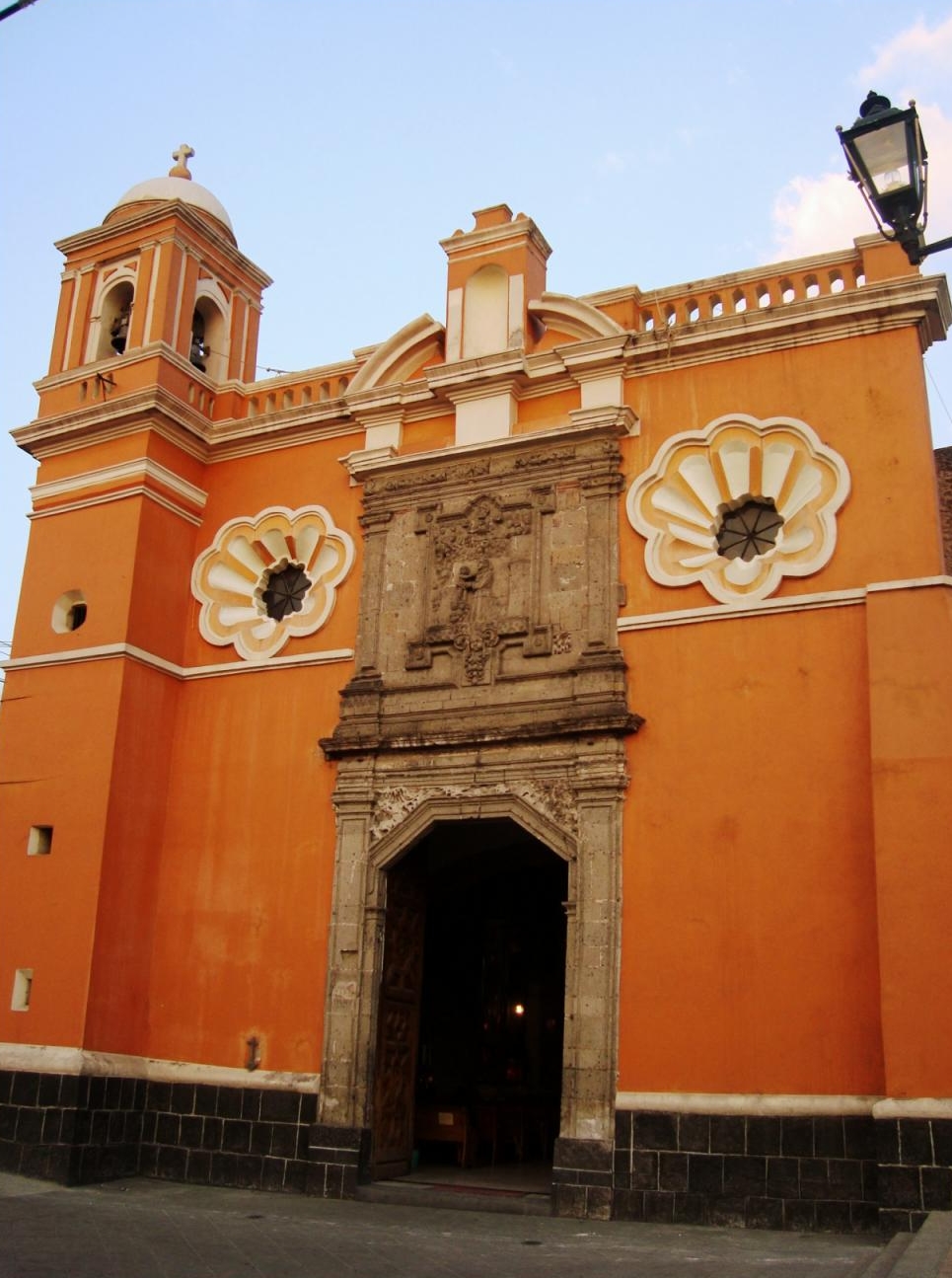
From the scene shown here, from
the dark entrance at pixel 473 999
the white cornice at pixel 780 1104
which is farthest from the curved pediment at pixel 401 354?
the white cornice at pixel 780 1104

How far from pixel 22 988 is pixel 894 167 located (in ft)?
31.4

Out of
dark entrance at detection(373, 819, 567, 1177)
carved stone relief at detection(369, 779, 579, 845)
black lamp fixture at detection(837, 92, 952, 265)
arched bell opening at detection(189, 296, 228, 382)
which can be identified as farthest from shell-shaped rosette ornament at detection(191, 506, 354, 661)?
black lamp fixture at detection(837, 92, 952, 265)

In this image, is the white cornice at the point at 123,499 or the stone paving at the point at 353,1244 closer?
the stone paving at the point at 353,1244

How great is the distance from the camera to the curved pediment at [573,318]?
452 inches

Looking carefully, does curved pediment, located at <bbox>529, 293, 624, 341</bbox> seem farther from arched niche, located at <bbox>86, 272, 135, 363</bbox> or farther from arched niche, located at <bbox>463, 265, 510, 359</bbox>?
arched niche, located at <bbox>86, 272, 135, 363</bbox>

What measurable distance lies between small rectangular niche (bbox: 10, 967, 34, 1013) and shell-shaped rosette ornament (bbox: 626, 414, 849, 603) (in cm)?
621

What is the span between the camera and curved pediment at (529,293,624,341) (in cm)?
1147

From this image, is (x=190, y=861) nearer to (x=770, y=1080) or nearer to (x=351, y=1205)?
(x=351, y=1205)

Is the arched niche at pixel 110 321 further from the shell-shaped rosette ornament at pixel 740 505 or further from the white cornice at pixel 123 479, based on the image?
the shell-shaped rosette ornament at pixel 740 505

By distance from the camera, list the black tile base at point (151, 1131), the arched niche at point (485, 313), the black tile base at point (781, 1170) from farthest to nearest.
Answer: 1. the arched niche at point (485, 313)
2. the black tile base at point (151, 1131)
3. the black tile base at point (781, 1170)

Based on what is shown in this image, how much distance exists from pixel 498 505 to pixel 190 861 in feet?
13.6

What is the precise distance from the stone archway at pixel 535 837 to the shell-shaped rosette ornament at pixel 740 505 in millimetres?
1583

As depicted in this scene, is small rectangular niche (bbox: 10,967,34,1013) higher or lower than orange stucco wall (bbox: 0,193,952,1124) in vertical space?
lower

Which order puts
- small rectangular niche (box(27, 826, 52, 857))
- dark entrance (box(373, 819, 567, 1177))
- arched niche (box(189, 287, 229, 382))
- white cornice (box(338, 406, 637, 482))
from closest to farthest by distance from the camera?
white cornice (box(338, 406, 637, 482)) → dark entrance (box(373, 819, 567, 1177)) → small rectangular niche (box(27, 826, 52, 857)) → arched niche (box(189, 287, 229, 382))
